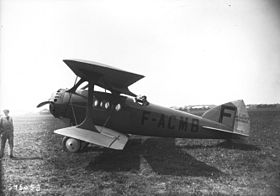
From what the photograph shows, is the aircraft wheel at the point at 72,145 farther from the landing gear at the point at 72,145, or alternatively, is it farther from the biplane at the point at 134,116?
the biplane at the point at 134,116

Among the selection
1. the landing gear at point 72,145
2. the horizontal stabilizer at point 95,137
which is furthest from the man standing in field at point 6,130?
the horizontal stabilizer at point 95,137

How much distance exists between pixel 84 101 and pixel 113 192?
14.6ft

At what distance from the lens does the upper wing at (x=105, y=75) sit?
6.83m

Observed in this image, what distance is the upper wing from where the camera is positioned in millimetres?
6832

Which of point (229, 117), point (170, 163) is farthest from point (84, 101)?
point (229, 117)

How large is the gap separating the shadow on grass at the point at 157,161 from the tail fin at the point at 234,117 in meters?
2.18

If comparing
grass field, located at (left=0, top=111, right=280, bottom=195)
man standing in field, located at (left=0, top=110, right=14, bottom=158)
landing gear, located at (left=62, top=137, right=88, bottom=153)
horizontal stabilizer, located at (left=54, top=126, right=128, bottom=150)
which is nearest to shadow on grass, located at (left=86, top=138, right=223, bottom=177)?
grass field, located at (left=0, top=111, right=280, bottom=195)

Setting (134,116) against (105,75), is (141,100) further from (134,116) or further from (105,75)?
(105,75)

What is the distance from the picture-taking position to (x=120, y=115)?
27.9 feet

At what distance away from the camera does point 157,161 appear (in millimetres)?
7016

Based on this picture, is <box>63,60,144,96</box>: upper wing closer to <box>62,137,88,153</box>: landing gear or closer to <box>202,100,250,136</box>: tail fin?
<box>62,137,88,153</box>: landing gear

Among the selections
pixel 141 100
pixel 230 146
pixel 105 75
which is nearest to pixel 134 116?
pixel 141 100

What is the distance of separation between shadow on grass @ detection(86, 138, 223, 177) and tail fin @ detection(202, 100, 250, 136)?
218 cm

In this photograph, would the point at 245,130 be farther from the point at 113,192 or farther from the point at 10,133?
the point at 10,133
